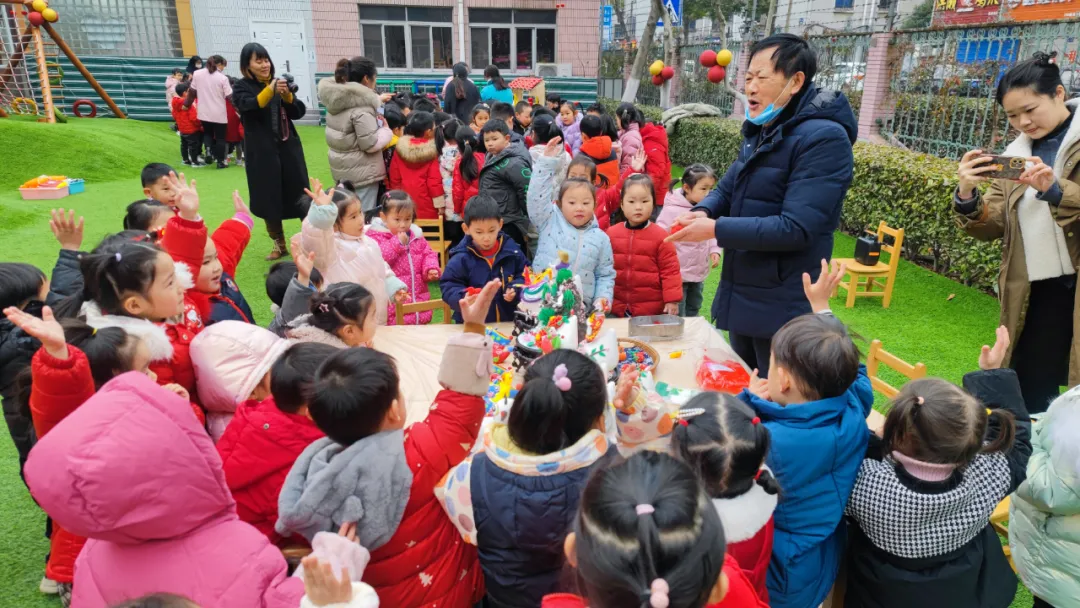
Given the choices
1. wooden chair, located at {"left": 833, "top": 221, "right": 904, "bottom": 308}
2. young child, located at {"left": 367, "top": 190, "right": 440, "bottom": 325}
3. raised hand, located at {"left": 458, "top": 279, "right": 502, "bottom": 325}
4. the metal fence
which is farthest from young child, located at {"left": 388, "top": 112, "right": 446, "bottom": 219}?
the metal fence

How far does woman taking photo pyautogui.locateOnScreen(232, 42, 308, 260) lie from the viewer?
5176mm

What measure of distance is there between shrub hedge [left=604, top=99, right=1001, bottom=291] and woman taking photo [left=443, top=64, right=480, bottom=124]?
4.74 meters

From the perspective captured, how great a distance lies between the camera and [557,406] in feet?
4.93

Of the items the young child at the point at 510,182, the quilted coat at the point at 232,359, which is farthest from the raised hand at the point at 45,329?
the young child at the point at 510,182

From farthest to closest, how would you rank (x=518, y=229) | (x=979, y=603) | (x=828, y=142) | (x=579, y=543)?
1. (x=518, y=229)
2. (x=828, y=142)
3. (x=979, y=603)
4. (x=579, y=543)

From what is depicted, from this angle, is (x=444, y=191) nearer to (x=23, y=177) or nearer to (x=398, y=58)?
(x=23, y=177)

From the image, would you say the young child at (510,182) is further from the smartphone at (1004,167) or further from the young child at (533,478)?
the young child at (533,478)

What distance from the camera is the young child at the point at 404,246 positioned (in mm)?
3998

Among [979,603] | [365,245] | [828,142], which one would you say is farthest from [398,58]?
[979,603]

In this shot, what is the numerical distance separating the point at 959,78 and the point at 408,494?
6.98m

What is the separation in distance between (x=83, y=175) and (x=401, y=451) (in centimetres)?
981

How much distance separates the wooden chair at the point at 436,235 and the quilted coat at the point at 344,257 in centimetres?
162

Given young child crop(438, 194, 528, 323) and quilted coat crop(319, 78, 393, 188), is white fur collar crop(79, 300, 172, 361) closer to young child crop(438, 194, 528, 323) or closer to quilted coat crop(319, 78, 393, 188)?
young child crop(438, 194, 528, 323)

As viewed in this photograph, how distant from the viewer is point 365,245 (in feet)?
11.2
